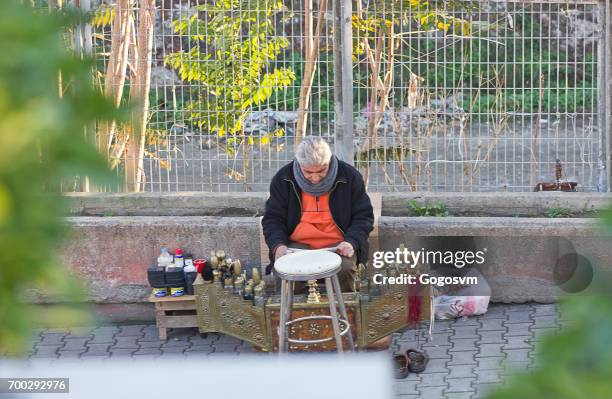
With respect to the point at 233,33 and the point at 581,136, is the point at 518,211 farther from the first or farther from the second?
the point at 233,33

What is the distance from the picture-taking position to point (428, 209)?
7383 mm

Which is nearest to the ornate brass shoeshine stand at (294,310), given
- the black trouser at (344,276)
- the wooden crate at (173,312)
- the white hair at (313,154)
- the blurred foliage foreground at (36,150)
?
the black trouser at (344,276)

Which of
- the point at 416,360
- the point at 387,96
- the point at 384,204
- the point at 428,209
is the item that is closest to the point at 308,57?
the point at 387,96

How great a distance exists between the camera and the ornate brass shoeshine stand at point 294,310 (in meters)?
6.12

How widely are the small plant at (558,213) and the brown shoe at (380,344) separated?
1.74m

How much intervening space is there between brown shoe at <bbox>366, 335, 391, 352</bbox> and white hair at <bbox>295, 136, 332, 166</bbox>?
1152mm

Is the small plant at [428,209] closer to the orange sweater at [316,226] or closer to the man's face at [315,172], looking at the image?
the orange sweater at [316,226]

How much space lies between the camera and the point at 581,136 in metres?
7.53

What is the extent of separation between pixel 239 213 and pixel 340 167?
1241 mm

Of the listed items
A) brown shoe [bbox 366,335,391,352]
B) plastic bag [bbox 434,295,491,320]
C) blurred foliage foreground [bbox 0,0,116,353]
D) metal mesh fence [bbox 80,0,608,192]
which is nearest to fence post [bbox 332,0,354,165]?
metal mesh fence [bbox 80,0,608,192]

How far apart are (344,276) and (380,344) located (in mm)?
479

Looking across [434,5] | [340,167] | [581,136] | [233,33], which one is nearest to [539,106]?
[581,136]

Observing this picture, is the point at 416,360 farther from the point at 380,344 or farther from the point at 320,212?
the point at 320,212

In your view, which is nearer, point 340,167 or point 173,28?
point 340,167
